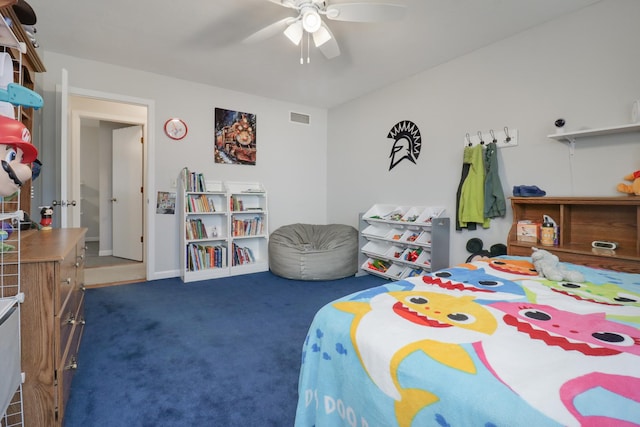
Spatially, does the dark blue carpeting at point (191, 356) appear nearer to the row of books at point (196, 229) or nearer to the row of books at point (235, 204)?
the row of books at point (196, 229)

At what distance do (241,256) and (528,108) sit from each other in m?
3.47

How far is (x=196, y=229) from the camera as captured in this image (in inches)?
144

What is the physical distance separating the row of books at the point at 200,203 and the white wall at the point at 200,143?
0.28m

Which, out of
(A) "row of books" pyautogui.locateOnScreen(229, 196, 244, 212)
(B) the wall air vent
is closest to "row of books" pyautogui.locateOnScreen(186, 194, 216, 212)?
(A) "row of books" pyautogui.locateOnScreen(229, 196, 244, 212)

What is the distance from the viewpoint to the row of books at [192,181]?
3551mm

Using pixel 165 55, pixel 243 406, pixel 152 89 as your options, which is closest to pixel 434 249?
pixel 243 406

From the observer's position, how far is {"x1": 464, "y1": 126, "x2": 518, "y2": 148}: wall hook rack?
267 cm

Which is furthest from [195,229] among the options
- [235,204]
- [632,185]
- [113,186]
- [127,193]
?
[632,185]

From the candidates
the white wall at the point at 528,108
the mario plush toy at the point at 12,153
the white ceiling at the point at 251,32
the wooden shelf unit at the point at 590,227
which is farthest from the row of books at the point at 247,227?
the mario plush toy at the point at 12,153

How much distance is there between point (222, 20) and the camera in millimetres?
2438

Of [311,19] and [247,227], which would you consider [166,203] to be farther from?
[311,19]

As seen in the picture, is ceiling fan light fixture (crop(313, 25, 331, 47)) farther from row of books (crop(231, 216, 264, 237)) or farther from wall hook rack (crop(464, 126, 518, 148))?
row of books (crop(231, 216, 264, 237))

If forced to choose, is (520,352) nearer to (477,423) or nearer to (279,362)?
(477,423)

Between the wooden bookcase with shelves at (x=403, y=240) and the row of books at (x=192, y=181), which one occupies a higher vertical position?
the row of books at (x=192, y=181)
